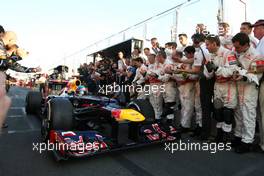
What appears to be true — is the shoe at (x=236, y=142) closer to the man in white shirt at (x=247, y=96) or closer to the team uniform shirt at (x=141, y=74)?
the man in white shirt at (x=247, y=96)

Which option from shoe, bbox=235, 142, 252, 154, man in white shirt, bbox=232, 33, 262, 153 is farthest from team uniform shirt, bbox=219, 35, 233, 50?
shoe, bbox=235, 142, 252, 154

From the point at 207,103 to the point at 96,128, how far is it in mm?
2074

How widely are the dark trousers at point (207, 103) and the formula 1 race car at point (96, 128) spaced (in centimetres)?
70

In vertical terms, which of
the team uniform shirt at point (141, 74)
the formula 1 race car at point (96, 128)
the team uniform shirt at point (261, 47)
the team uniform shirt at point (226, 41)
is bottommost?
the formula 1 race car at point (96, 128)

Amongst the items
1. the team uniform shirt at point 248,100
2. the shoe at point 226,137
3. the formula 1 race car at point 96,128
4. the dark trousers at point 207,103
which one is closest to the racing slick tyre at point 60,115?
the formula 1 race car at point 96,128

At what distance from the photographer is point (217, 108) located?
14.1ft

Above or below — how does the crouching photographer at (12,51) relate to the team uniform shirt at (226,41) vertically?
below

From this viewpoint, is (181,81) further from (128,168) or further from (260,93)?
(128,168)

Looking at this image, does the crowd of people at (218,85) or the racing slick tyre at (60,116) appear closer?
the racing slick tyre at (60,116)

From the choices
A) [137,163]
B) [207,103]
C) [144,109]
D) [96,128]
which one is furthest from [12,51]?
[207,103]

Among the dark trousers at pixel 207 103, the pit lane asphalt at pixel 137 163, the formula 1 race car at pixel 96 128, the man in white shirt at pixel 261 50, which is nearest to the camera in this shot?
the pit lane asphalt at pixel 137 163

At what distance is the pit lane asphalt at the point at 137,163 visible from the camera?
3.23 metres

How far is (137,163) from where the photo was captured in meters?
3.53

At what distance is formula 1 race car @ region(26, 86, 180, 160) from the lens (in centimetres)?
344
